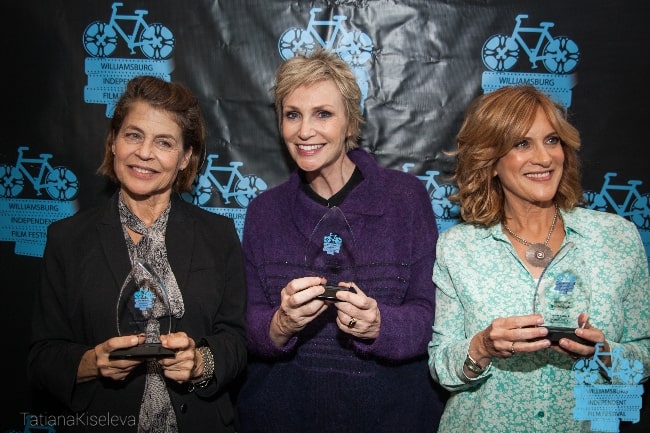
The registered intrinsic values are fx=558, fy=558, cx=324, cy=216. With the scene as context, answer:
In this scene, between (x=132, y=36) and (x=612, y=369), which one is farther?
(x=132, y=36)

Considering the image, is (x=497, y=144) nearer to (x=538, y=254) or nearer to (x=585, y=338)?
(x=538, y=254)

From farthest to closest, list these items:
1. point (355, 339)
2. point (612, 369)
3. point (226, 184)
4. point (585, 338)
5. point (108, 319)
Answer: point (226, 184) < point (355, 339) < point (108, 319) < point (612, 369) < point (585, 338)

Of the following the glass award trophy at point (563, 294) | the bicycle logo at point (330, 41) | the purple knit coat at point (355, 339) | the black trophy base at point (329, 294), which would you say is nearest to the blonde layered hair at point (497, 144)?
the purple knit coat at point (355, 339)

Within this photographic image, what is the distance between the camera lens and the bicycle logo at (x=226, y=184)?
8.10ft

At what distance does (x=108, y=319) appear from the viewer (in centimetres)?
172

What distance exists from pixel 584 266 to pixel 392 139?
3.58ft

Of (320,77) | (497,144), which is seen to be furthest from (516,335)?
(320,77)

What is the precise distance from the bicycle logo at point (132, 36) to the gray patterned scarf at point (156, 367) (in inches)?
37.9

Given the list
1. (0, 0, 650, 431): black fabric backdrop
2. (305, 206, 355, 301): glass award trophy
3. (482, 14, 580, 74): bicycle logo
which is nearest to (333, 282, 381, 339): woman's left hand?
(305, 206, 355, 301): glass award trophy

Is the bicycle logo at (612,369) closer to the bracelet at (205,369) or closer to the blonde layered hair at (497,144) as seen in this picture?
the blonde layered hair at (497,144)

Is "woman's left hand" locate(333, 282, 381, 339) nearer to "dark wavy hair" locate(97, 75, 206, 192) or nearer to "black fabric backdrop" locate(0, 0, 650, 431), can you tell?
"dark wavy hair" locate(97, 75, 206, 192)

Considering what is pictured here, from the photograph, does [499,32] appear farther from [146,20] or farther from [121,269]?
[121,269]

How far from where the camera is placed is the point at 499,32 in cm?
237

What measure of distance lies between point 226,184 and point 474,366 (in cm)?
133
